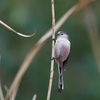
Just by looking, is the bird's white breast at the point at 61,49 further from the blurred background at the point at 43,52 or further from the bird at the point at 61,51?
the blurred background at the point at 43,52

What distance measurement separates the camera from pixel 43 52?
16.6 ft

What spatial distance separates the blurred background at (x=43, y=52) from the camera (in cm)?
467

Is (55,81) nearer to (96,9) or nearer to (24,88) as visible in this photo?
(24,88)

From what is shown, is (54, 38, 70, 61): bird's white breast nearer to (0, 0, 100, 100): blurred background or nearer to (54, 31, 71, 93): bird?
(54, 31, 71, 93): bird

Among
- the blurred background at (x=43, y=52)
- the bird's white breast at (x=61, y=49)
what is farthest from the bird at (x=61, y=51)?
the blurred background at (x=43, y=52)

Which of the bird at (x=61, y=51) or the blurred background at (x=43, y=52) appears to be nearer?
the bird at (x=61, y=51)

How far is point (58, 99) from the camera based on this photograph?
5.09 meters

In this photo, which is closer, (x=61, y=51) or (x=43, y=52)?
(x=61, y=51)

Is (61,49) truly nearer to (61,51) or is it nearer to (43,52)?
(61,51)

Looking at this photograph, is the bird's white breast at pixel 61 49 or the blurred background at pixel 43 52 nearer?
the bird's white breast at pixel 61 49

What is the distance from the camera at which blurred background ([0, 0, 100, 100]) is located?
184 inches

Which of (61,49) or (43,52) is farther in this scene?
(43,52)

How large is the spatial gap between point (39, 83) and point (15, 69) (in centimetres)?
24

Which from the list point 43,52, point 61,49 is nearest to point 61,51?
point 61,49
